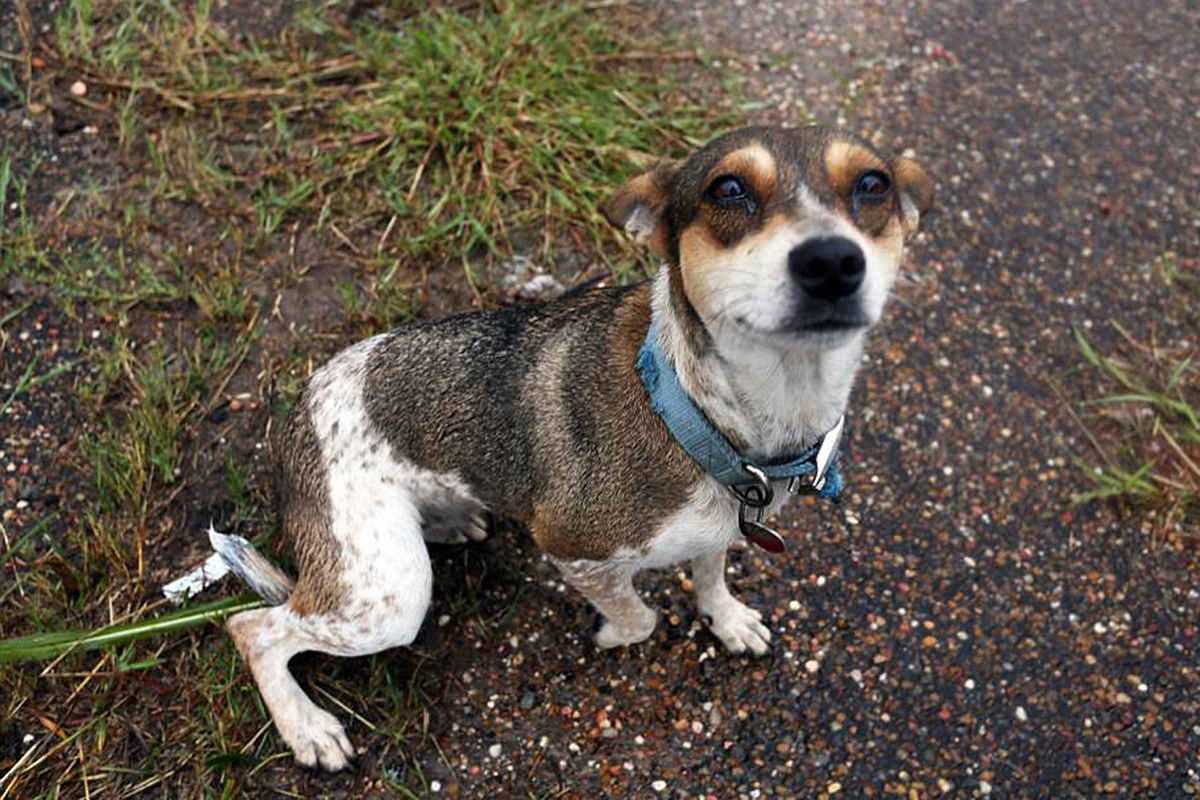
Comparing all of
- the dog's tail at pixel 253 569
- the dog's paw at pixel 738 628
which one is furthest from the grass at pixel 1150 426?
the dog's tail at pixel 253 569

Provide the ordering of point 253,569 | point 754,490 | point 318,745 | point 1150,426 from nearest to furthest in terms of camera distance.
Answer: point 754,490 → point 318,745 → point 253,569 → point 1150,426

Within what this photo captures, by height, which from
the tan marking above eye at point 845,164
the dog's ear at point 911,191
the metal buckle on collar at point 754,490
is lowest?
the metal buckle on collar at point 754,490

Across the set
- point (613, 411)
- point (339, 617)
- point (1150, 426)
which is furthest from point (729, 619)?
point (1150, 426)

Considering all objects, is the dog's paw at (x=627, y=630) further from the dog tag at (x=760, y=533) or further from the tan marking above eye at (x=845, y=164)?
the tan marking above eye at (x=845, y=164)

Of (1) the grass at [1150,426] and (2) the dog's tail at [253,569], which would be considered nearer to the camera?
(2) the dog's tail at [253,569]

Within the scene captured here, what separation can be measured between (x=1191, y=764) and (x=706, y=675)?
1.60 meters

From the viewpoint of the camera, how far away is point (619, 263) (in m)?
4.88

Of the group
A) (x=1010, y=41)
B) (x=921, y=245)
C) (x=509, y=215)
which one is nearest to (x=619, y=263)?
(x=509, y=215)

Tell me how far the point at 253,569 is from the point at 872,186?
2359mm

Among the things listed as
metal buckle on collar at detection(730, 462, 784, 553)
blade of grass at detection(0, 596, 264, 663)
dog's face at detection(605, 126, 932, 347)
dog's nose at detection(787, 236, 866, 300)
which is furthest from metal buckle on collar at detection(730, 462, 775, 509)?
blade of grass at detection(0, 596, 264, 663)

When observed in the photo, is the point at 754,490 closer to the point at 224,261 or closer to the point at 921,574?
the point at 921,574

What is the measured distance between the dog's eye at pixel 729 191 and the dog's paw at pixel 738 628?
1616mm

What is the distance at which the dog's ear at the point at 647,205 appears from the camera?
3.03 meters

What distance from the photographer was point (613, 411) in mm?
3166
